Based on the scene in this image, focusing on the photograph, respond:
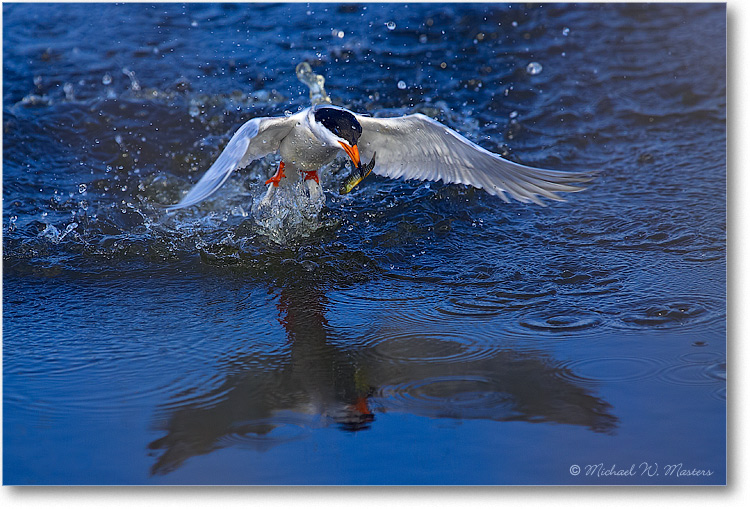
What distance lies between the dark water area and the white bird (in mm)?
350

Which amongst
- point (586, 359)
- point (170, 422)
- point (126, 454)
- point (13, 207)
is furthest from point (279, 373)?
point (13, 207)

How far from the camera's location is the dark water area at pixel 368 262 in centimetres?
252

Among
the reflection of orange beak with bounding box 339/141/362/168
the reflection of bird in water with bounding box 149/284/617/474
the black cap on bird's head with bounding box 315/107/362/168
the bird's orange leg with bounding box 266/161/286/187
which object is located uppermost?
the black cap on bird's head with bounding box 315/107/362/168

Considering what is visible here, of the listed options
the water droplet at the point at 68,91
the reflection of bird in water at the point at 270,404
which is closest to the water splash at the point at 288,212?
the reflection of bird in water at the point at 270,404

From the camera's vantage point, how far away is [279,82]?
5.73 m

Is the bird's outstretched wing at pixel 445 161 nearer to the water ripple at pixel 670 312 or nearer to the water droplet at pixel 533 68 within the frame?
the water ripple at pixel 670 312

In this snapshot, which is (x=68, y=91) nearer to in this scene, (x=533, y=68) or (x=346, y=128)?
(x=346, y=128)

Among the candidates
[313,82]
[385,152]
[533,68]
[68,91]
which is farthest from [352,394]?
[68,91]

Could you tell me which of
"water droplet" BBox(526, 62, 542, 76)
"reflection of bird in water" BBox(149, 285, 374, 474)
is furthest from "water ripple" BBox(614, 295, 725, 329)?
"water droplet" BBox(526, 62, 542, 76)

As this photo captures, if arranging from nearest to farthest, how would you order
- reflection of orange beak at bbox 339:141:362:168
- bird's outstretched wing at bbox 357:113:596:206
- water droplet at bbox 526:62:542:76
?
1. reflection of orange beak at bbox 339:141:362:168
2. bird's outstretched wing at bbox 357:113:596:206
3. water droplet at bbox 526:62:542:76

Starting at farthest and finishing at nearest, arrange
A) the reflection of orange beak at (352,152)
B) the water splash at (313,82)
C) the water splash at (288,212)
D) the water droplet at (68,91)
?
the water droplet at (68,91) → the water splash at (313,82) → the water splash at (288,212) → the reflection of orange beak at (352,152)

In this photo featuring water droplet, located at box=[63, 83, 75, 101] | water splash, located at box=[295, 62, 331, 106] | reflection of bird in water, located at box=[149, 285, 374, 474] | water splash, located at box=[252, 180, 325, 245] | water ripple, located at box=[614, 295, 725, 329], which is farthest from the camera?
water droplet, located at box=[63, 83, 75, 101]

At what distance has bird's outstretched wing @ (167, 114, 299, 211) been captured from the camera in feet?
10.0

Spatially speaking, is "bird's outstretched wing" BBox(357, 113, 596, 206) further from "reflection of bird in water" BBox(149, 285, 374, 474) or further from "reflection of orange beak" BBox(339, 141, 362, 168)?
"reflection of bird in water" BBox(149, 285, 374, 474)
